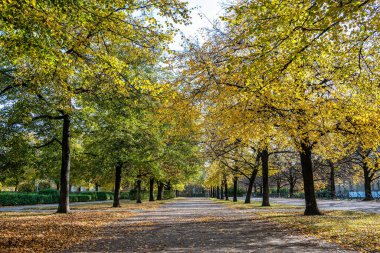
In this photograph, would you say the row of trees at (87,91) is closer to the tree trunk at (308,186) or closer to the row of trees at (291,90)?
the row of trees at (291,90)

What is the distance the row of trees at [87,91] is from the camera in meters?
7.95

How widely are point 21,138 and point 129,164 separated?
9902 mm

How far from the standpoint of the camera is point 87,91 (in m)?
15.9

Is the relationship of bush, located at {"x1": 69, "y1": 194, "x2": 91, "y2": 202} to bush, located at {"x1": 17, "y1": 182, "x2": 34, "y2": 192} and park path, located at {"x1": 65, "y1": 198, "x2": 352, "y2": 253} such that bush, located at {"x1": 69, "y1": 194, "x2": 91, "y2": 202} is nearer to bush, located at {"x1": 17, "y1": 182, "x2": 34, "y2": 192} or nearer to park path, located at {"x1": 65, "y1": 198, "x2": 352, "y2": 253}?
bush, located at {"x1": 17, "y1": 182, "x2": 34, "y2": 192}

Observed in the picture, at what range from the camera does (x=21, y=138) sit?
62.8 ft

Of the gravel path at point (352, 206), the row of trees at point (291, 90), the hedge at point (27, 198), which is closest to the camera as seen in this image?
the row of trees at point (291, 90)

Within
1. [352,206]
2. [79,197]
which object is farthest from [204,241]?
[79,197]

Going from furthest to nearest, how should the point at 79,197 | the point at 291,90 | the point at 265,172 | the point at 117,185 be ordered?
the point at 79,197, the point at 117,185, the point at 265,172, the point at 291,90

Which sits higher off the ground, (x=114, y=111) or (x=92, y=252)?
(x=114, y=111)

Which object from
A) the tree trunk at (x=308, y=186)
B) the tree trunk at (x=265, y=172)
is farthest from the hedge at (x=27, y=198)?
the tree trunk at (x=308, y=186)

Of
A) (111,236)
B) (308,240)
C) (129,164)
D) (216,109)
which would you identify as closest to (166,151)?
(129,164)

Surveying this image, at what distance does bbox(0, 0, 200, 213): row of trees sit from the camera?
26.1 feet

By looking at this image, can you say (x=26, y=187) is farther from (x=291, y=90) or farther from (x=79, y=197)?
(x=291, y=90)

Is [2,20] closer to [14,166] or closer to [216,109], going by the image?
[216,109]
